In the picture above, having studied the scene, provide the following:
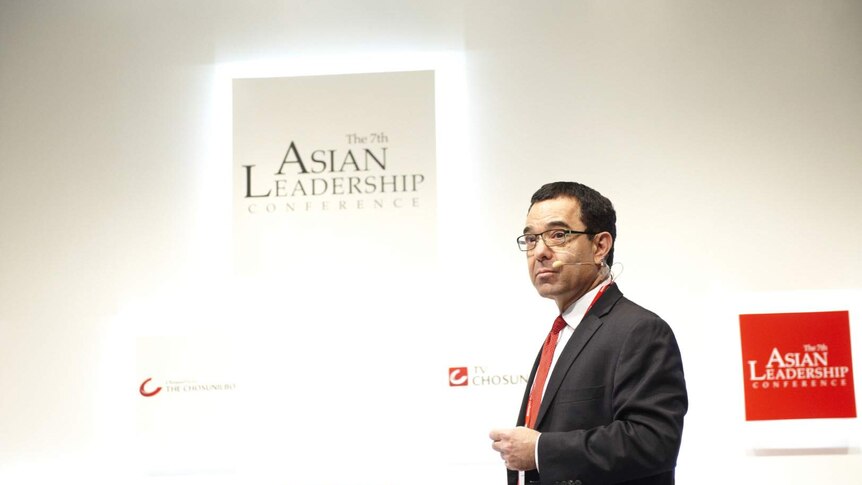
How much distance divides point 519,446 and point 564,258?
53 centimetres

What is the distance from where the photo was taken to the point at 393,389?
3.69m

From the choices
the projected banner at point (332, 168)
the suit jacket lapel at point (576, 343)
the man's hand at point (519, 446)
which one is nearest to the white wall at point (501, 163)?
the projected banner at point (332, 168)

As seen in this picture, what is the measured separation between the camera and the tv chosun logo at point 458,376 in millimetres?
3648

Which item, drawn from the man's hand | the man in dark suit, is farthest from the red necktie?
the man's hand

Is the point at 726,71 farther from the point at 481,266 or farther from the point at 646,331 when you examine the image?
the point at 646,331

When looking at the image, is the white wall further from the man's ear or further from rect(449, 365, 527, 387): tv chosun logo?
the man's ear

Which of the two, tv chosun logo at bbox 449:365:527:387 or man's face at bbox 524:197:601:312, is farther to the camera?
tv chosun logo at bbox 449:365:527:387

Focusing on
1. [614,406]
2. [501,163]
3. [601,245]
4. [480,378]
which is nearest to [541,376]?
[614,406]

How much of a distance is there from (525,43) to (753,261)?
4.68ft

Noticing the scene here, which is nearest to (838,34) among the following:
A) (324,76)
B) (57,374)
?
(324,76)

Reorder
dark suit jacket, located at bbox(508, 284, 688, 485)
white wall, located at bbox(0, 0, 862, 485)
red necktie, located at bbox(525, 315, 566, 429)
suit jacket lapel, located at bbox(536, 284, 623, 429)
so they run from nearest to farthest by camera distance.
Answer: dark suit jacket, located at bbox(508, 284, 688, 485)
suit jacket lapel, located at bbox(536, 284, 623, 429)
red necktie, located at bbox(525, 315, 566, 429)
white wall, located at bbox(0, 0, 862, 485)

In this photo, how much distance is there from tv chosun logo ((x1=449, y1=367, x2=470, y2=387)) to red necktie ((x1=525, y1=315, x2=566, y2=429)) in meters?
Answer: 1.31

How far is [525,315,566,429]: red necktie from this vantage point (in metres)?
2.22

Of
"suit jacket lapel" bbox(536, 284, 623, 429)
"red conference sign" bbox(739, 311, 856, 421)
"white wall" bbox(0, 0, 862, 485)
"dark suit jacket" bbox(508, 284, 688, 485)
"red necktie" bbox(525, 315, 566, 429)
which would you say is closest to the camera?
"dark suit jacket" bbox(508, 284, 688, 485)
